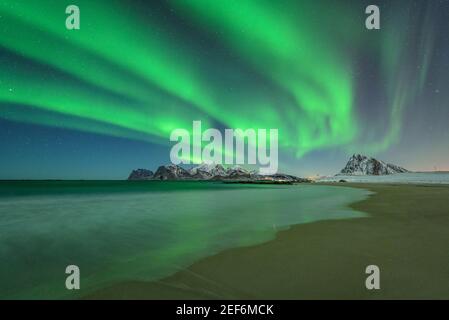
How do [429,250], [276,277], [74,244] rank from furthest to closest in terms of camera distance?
A: [74,244] → [429,250] → [276,277]

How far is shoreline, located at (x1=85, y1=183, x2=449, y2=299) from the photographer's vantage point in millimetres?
4363

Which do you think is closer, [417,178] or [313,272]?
[313,272]

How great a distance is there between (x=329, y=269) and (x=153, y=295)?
142 inches

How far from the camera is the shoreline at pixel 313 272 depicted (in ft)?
14.3

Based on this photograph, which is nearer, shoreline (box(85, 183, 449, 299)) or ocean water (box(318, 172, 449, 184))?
shoreline (box(85, 183, 449, 299))

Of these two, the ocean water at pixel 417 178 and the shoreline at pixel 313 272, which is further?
the ocean water at pixel 417 178

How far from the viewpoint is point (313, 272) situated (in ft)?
16.9

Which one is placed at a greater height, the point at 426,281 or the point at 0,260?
the point at 426,281

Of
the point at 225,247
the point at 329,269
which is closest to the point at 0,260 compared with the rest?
the point at 225,247
